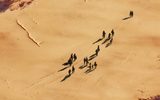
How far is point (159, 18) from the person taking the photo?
4744 centimetres

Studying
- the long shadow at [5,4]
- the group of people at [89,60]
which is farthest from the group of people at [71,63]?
the long shadow at [5,4]

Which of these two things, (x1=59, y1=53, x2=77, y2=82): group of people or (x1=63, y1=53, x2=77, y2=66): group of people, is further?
(x1=63, y1=53, x2=77, y2=66): group of people

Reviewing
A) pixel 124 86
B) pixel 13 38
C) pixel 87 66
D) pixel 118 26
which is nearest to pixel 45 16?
pixel 13 38

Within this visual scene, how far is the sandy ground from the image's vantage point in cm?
3800

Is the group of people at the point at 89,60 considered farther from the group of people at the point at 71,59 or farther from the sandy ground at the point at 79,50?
the sandy ground at the point at 79,50

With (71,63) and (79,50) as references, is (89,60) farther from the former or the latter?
(79,50)

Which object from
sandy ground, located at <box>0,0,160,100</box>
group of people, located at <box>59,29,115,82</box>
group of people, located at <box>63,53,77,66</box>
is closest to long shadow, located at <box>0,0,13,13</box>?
sandy ground, located at <box>0,0,160,100</box>

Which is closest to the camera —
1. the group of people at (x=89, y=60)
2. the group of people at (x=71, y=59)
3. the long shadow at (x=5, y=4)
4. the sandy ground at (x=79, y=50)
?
the sandy ground at (x=79, y=50)

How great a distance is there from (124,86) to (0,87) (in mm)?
11648

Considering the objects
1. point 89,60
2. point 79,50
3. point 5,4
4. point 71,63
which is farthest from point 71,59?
point 5,4

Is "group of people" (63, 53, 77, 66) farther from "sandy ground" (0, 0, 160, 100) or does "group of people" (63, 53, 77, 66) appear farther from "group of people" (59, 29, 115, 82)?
"sandy ground" (0, 0, 160, 100)

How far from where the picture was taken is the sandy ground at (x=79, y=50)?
38000 mm

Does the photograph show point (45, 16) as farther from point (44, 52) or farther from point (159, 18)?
point (159, 18)

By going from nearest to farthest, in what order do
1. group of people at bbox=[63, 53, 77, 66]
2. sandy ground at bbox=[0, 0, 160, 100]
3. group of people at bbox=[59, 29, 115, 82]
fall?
sandy ground at bbox=[0, 0, 160, 100]
group of people at bbox=[59, 29, 115, 82]
group of people at bbox=[63, 53, 77, 66]
